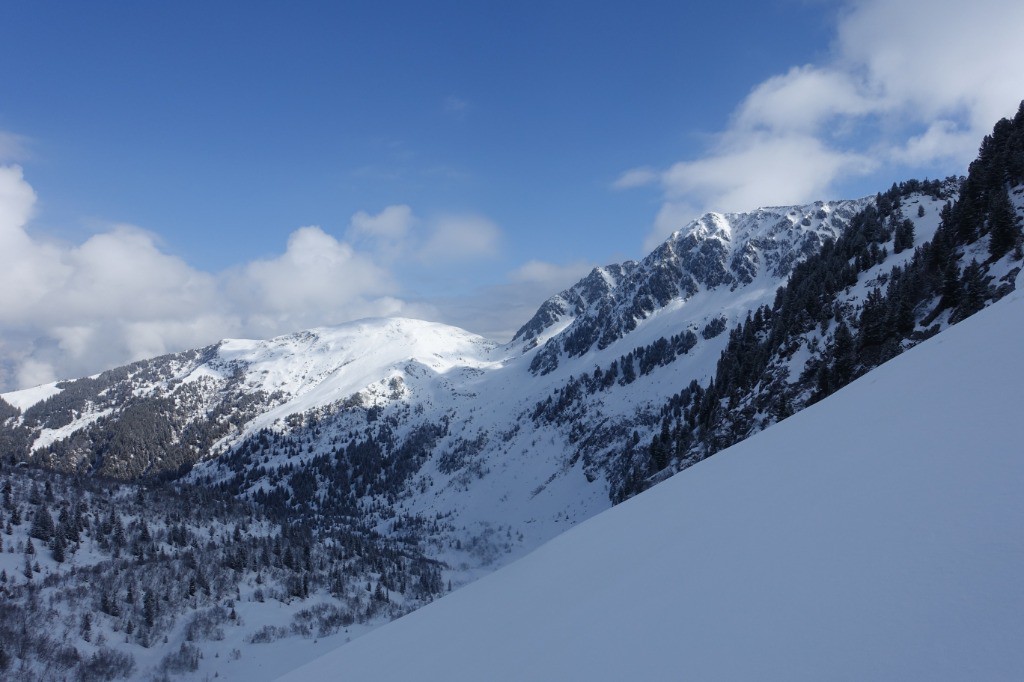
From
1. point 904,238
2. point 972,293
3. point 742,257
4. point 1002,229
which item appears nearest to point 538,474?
point 904,238

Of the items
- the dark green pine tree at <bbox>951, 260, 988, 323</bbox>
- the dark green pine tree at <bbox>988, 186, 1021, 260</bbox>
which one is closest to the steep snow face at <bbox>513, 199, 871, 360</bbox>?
the dark green pine tree at <bbox>988, 186, 1021, 260</bbox>

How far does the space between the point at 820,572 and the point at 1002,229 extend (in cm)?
4750

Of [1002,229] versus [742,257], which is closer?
[1002,229]

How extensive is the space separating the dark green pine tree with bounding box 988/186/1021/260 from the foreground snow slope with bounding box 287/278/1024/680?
34.9m

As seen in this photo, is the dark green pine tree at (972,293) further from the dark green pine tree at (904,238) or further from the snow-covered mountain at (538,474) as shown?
the dark green pine tree at (904,238)

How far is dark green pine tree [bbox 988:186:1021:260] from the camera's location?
34.3 metres

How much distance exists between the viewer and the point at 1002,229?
35188mm

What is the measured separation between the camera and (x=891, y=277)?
47969 mm

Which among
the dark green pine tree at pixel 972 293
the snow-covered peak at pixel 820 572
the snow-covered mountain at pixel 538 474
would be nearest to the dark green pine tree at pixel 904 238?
the snow-covered mountain at pixel 538 474

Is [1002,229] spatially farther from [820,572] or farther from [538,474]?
[538,474]

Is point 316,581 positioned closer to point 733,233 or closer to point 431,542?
point 431,542

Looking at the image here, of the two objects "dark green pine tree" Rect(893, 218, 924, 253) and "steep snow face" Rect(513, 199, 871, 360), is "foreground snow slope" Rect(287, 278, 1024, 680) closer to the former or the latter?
"dark green pine tree" Rect(893, 218, 924, 253)

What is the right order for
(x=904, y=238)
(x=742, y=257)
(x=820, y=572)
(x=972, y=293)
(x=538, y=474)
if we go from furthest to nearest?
(x=742, y=257), (x=538, y=474), (x=904, y=238), (x=972, y=293), (x=820, y=572)

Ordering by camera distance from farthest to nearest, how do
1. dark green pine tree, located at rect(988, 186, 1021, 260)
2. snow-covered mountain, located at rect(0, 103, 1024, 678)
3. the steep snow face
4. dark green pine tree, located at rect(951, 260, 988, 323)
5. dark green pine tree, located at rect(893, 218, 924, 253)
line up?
the steep snow face
dark green pine tree, located at rect(893, 218, 924, 253)
snow-covered mountain, located at rect(0, 103, 1024, 678)
dark green pine tree, located at rect(988, 186, 1021, 260)
dark green pine tree, located at rect(951, 260, 988, 323)
